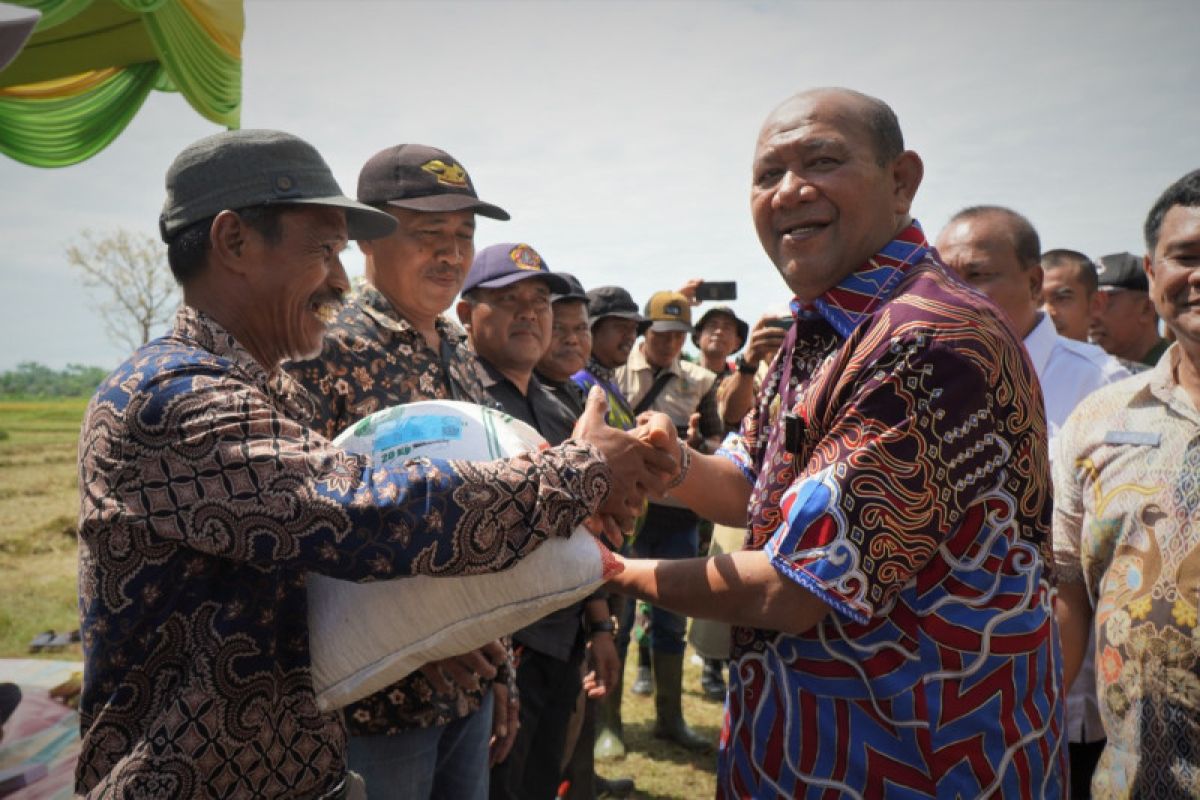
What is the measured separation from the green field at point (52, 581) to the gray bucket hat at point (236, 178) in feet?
7.93

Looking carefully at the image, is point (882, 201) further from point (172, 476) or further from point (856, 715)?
point (172, 476)

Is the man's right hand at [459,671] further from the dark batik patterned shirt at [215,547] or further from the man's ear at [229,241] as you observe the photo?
the man's ear at [229,241]

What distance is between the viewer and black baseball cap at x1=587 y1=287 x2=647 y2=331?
6.17m

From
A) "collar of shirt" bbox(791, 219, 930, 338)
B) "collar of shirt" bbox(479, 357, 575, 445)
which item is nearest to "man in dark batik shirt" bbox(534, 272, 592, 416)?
"collar of shirt" bbox(479, 357, 575, 445)

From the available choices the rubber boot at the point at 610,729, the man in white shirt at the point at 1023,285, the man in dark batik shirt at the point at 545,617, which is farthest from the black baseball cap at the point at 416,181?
the rubber boot at the point at 610,729

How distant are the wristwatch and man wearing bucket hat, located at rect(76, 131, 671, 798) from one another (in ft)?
6.85

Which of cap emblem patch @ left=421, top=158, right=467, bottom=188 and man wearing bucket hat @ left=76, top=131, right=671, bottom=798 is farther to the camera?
cap emblem patch @ left=421, top=158, right=467, bottom=188

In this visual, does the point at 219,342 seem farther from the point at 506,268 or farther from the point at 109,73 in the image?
the point at 109,73

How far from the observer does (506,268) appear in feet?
12.2

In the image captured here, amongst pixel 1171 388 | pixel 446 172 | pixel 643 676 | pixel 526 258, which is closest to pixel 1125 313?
pixel 1171 388

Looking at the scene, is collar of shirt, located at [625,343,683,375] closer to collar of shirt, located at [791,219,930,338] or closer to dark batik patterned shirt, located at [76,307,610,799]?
collar of shirt, located at [791,219,930,338]

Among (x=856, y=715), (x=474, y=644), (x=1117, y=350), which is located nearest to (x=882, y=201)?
(x=856, y=715)

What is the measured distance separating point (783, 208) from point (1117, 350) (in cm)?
573

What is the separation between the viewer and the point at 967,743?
1.70m
